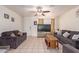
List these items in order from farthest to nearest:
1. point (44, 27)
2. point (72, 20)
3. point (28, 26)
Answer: point (28, 26) → point (44, 27) → point (72, 20)

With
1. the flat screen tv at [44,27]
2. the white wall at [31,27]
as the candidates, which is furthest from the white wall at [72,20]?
the white wall at [31,27]

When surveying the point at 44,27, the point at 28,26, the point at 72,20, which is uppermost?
the point at 72,20

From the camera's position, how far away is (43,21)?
11352 millimetres

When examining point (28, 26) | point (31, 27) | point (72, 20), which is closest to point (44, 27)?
point (31, 27)

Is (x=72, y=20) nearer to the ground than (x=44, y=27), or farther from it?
farther from it

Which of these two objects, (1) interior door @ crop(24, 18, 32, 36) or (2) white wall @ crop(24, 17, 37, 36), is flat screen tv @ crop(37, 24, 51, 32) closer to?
(2) white wall @ crop(24, 17, 37, 36)

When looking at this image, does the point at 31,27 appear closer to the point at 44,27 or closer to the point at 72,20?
the point at 44,27

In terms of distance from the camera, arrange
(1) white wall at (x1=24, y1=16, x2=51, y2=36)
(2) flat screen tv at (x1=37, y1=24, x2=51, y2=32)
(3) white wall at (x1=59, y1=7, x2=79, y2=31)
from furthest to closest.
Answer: (1) white wall at (x1=24, y1=16, x2=51, y2=36), (2) flat screen tv at (x1=37, y1=24, x2=51, y2=32), (3) white wall at (x1=59, y1=7, x2=79, y2=31)

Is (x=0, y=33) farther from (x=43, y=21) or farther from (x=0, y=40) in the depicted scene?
(x=43, y=21)

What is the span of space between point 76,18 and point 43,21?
16.8 ft

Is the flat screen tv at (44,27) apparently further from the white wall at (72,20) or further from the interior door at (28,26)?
the white wall at (72,20)

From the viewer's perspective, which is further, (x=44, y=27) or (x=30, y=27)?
(x=30, y=27)

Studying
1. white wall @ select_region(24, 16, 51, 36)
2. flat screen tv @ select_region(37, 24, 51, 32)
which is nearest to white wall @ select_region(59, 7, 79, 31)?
flat screen tv @ select_region(37, 24, 51, 32)
